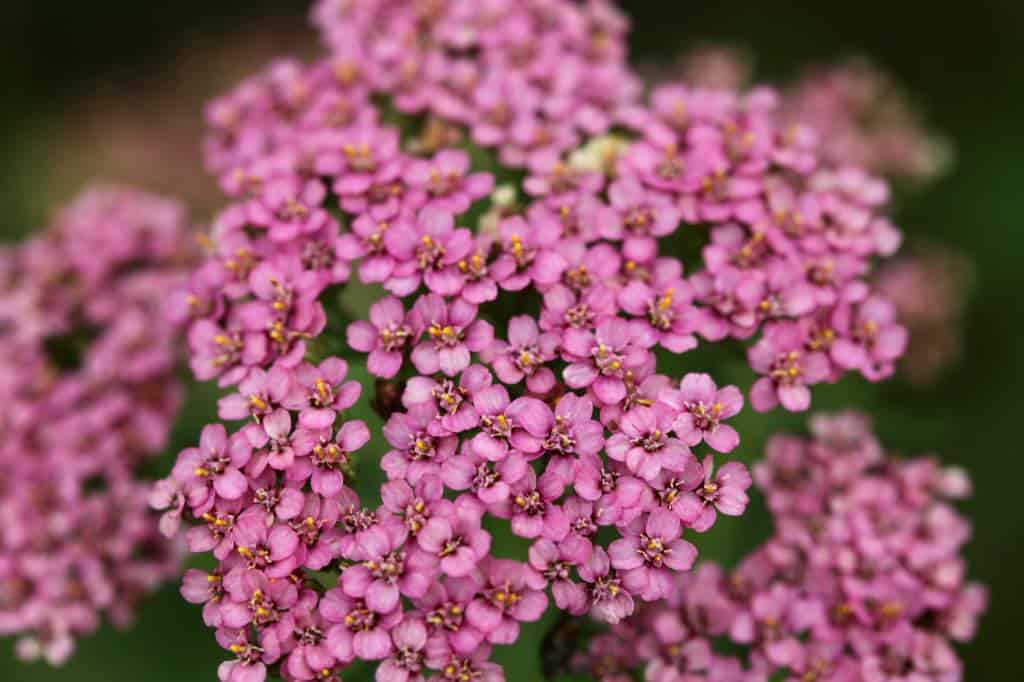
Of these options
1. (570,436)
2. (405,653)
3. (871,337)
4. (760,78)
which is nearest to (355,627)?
(405,653)

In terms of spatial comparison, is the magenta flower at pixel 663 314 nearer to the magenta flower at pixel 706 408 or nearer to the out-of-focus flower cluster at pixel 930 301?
the magenta flower at pixel 706 408

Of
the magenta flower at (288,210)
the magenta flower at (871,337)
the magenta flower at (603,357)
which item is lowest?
the magenta flower at (603,357)

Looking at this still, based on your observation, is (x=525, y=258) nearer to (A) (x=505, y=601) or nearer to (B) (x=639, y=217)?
(B) (x=639, y=217)

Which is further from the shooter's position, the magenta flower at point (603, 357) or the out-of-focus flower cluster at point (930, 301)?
the out-of-focus flower cluster at point (930, 301)

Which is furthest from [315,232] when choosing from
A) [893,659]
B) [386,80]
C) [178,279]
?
[893,659]

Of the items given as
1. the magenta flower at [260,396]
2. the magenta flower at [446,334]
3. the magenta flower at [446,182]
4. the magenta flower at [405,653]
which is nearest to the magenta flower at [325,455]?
the magenta flower at [260,396]

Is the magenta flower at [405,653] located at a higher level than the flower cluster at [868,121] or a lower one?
lower

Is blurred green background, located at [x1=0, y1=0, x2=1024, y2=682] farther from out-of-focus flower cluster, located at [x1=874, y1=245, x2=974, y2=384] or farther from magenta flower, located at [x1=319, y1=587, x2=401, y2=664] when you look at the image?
magenta flower, located at [x1=319, y1=587, x2=401, y2=664]

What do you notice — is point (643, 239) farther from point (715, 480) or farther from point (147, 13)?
point (147, 13)
